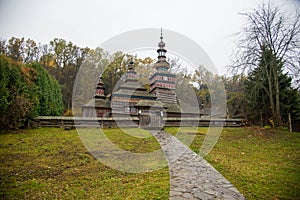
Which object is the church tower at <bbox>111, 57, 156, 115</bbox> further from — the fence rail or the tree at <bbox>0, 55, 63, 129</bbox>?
the tree at <bbox>0, 55, 63, 129</bbox>

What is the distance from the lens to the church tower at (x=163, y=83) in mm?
28766

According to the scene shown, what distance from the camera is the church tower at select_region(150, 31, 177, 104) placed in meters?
28.8

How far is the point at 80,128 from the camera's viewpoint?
51.2ft

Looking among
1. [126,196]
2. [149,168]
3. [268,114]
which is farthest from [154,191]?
[268,114]

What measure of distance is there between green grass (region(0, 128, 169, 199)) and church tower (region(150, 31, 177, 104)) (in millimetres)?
21450

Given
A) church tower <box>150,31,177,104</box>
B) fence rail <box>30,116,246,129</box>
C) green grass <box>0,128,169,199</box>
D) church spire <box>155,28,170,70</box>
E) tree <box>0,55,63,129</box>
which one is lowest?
green grass <box>0,128,169,199</box>

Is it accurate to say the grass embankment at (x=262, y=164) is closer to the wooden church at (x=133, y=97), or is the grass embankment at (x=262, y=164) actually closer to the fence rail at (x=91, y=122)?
the fence rail at (x=91, y=122)

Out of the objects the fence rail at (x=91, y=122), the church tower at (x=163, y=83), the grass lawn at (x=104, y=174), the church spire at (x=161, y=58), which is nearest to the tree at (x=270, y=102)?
the fence rail at (x=91, y=122)

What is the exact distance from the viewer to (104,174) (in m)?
5.93

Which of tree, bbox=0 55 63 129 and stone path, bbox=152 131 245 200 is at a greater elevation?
tree, bbox=0 55 63 129

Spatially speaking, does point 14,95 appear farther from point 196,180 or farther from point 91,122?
point 196,180

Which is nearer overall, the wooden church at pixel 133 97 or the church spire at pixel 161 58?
the wooden church at pixel 133 97

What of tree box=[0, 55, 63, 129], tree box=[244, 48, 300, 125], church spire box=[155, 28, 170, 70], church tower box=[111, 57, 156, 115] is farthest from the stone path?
church spire box=[155, 28, 170, 70]

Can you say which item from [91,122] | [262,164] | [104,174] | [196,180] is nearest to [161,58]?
[91,122]
